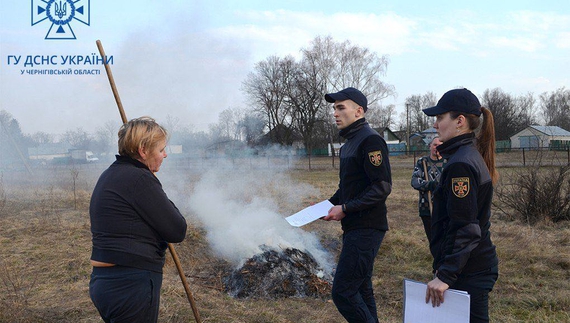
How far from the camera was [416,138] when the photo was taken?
220 feet

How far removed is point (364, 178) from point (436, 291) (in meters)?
1.19

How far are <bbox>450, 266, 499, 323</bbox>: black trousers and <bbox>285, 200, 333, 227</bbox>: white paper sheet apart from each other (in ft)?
4.06

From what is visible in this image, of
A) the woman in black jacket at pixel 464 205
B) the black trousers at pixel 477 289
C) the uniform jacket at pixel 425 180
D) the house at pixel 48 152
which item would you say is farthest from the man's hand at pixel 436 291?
the house at pixel 48 152

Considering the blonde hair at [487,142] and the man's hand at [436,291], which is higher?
the blonde hair at [487,142]

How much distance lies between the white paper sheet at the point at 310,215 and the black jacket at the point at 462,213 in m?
1.09

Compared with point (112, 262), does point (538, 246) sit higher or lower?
lower

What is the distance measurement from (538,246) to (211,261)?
5033 mm

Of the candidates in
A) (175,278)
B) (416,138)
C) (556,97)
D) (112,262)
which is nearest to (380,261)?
(175,278)

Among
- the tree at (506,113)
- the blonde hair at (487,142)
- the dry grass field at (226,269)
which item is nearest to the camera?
the blonde hair at (487,142)

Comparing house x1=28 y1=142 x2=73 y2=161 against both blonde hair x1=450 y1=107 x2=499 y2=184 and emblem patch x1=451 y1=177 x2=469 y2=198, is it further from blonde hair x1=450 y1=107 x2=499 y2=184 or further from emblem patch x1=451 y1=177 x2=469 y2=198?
emblem patch x1=451 y1=177 x2=469 y2=198

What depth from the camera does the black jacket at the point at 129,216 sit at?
85.7 inches

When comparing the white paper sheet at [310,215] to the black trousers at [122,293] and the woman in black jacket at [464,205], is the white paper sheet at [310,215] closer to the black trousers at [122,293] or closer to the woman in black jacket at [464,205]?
the woman in black jacket at [464,205]

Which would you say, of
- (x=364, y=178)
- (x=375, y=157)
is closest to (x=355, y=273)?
(x=364, y=178)

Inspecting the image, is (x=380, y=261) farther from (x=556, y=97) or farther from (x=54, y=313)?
(x=556, y=97)
